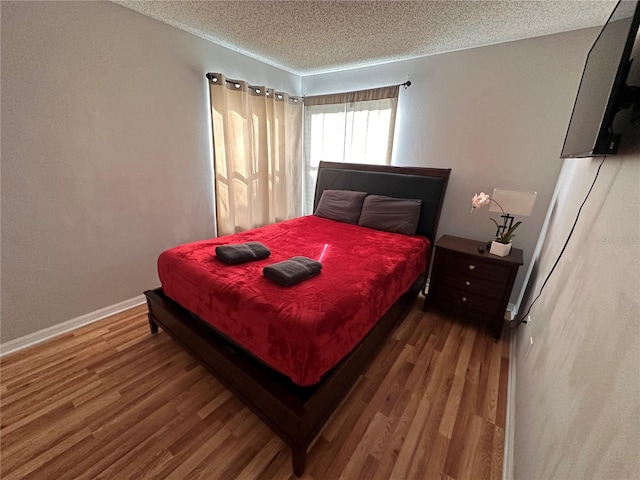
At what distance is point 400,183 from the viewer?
2861 mm

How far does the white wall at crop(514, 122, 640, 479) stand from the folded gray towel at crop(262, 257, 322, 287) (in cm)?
121

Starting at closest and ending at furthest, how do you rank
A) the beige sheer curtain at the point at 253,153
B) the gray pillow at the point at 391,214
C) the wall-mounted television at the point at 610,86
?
the wall-mounted television at the point at 610,86 < the gray pillow at the point at 391,214 < the beige sheer curtain at the point at 253,153

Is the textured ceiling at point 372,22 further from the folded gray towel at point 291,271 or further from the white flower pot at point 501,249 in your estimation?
the folded gray towel at point 291,271

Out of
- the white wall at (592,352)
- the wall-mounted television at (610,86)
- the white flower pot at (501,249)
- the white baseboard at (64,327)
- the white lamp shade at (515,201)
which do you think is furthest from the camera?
the white flower pot at (501,249)

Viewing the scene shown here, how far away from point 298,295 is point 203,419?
2.99 feet

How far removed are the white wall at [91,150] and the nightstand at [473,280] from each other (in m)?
2.65

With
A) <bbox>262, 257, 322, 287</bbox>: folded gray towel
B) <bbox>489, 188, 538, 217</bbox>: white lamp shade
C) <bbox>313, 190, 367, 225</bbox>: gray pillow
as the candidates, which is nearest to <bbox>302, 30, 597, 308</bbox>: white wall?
<bbox>489, 188, 538, 217</bbox>: white lamp shade

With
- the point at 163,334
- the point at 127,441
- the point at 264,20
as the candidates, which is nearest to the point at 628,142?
the point at 264,20

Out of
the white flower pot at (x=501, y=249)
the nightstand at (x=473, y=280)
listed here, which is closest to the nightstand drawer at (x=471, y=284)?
the nightstand at (x=473, y=280)

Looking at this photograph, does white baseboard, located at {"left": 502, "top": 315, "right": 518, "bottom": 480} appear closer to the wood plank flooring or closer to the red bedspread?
the wood plank flooring

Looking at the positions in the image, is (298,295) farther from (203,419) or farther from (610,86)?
(610,86)

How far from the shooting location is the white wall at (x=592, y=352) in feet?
2.07

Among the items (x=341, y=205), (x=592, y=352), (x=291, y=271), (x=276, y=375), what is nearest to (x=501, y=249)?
(x=592, y=352)

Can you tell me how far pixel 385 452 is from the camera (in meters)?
1.33
